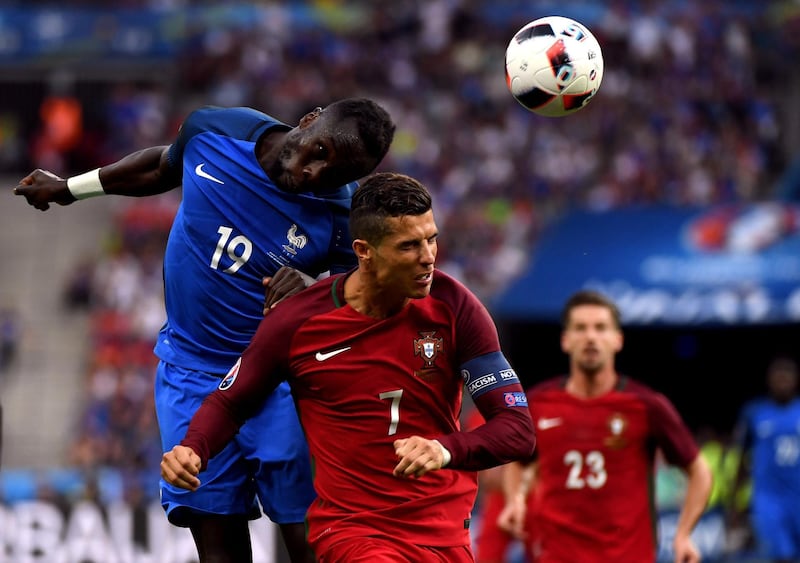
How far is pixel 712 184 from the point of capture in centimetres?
2419

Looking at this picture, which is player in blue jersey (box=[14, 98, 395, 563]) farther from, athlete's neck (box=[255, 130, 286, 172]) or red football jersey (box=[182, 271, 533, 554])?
red football jersey (box=[182, 271, 533, 554])

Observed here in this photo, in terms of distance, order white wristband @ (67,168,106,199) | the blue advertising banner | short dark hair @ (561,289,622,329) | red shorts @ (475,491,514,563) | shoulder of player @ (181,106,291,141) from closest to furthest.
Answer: shoulder of player @ (181,106,291,141) < white wristband @ (67,168,106,199) < short dark hair @ (561,289,622,329) < red shorts @ (475,491,514,563) < the blue advertising banner

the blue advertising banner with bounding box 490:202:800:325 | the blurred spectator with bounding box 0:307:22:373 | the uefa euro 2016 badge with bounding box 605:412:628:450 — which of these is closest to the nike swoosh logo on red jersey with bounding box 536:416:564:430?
the uefa euro 2016 badge with bounding box 605:412:628:450

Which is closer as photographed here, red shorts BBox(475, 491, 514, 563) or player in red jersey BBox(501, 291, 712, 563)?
player in red jersey BBox(501, 291, 712, 563)

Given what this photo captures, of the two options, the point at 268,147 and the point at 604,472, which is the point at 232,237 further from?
the point at 604,472

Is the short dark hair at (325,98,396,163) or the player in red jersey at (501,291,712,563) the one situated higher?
the short dark hair at (325,98,396,163)

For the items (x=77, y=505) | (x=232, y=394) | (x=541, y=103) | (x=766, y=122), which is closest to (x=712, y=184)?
(x=766, y=122)

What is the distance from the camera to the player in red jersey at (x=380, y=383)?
16.6 feet

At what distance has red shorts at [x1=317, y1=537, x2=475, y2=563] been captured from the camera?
5.01m

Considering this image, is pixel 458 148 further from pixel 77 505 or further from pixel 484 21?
pixel 77 505

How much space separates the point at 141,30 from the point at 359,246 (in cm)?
2317

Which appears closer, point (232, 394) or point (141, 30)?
point (232, 394)

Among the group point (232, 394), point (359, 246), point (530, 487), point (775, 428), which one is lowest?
point (775, 428)

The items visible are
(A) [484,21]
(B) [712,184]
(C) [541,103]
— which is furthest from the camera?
(A) [484,21]
